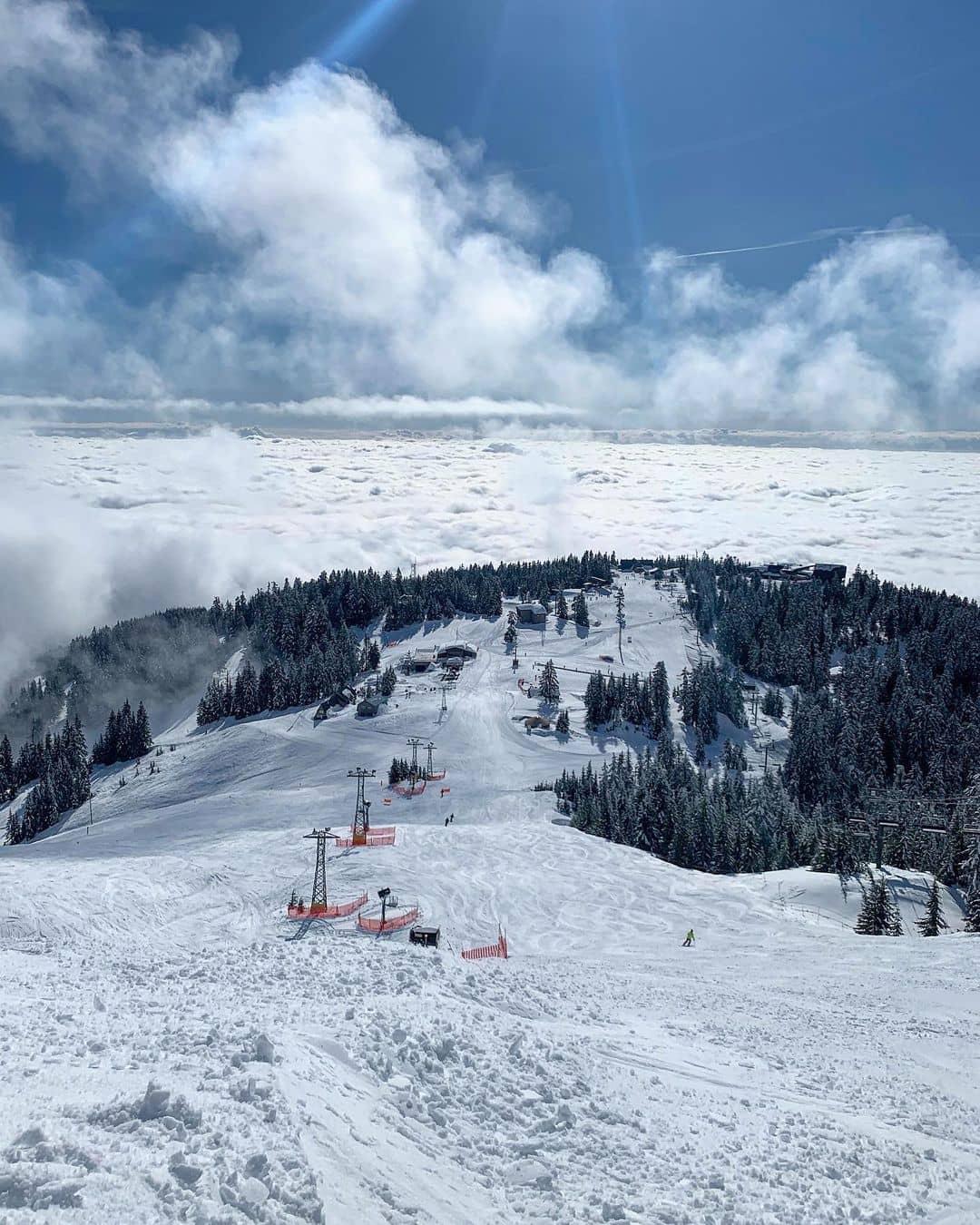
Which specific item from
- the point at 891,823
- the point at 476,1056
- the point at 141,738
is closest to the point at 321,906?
the point at 476,1056

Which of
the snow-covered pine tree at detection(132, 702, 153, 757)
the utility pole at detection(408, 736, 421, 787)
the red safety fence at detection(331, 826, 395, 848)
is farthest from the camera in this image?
the snow-covered pine tree at detection(132, 702, 153, 757)

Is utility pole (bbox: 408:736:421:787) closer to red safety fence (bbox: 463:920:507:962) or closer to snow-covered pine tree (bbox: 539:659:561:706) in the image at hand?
snow-covered pine tree (bbox: 539:659:561:706)

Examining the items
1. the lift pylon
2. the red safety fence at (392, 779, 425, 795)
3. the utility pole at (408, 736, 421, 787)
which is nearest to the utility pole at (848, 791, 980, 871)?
the lift pylon

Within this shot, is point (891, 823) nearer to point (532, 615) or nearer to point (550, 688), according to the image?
point (550, 688)

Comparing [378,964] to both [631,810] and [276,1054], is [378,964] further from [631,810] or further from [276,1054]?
[631,810]

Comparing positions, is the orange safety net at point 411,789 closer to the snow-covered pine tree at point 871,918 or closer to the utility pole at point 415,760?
the utility pole at point 415,760

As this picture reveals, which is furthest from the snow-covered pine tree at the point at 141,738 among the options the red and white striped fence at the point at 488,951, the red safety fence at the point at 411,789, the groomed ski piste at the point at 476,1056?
the red and white striped fence at the point at 488,951
